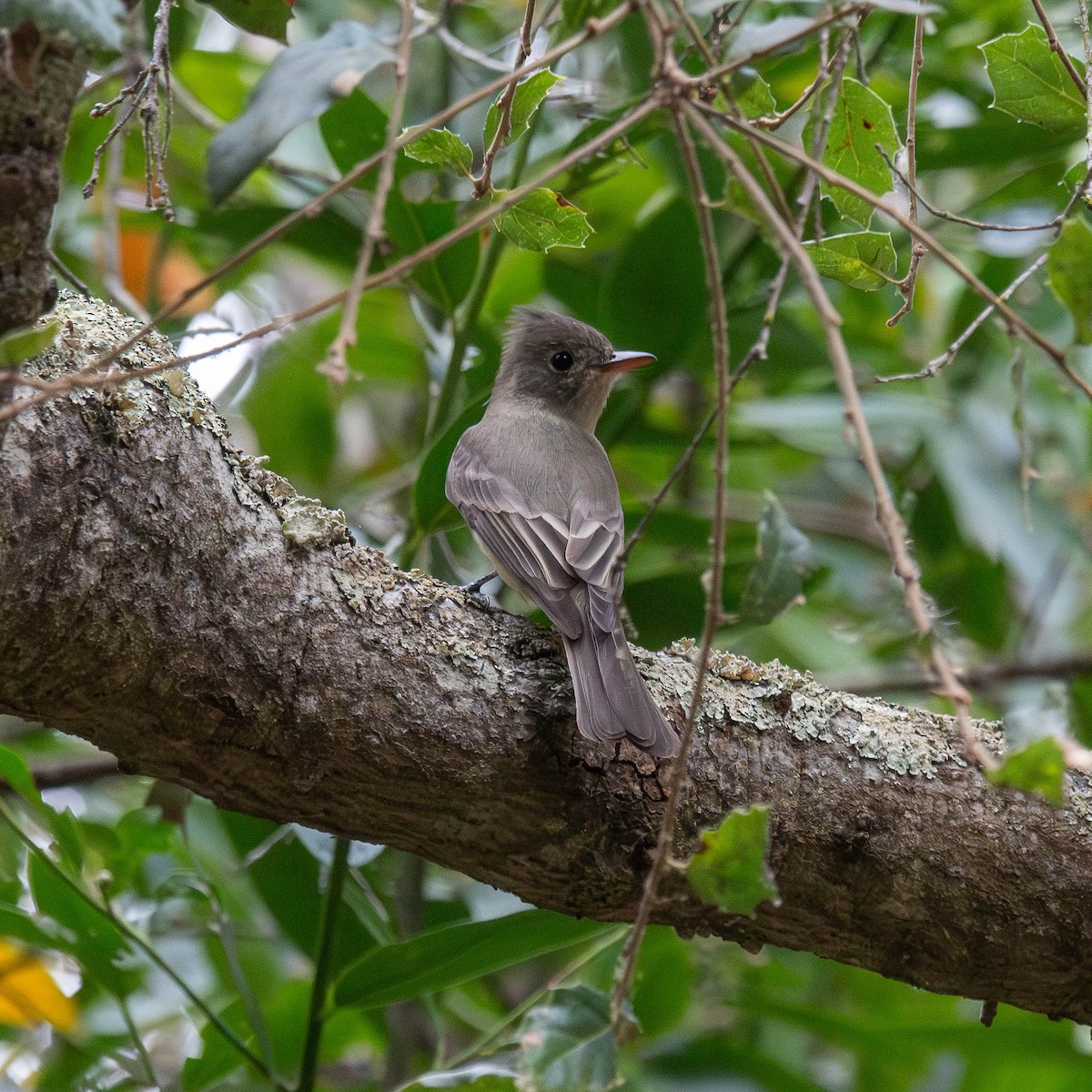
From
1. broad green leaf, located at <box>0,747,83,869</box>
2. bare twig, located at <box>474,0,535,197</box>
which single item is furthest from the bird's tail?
broad green leaf, located at <box>0,747,83,869</box>

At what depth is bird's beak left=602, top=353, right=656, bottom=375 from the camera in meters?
3.85

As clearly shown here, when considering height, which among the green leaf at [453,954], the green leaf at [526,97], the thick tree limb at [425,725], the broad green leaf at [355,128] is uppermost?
the broad green leaf at [355,128]

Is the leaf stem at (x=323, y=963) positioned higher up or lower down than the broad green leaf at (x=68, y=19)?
lower down

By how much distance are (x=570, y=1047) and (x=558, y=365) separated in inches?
108

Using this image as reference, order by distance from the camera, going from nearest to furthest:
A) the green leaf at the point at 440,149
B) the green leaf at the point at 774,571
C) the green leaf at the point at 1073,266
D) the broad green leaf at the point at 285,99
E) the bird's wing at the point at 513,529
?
the broad green leaf at the point at 285,99, the green leaf at the point at 1073,266, the green leaf at the point at 440,149, the green leaf at the point at 774,571, the bird's wing at the point at 513,529

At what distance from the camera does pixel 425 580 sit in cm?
260

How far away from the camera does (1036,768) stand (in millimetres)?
1416

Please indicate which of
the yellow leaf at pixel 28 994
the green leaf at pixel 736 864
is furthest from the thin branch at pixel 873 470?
the yellow leaf at pixel 28 994

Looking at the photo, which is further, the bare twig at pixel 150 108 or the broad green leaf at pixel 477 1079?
the broad green leaf at pixel 477 1079

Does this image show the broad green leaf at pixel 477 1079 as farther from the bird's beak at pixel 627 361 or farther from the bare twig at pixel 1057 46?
the bare twig at pixel 1057 46

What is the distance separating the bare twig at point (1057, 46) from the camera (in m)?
2.22

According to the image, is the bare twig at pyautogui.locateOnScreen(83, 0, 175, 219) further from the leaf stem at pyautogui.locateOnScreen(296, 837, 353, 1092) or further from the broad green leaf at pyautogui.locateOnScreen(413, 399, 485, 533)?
the leaf stem at pyautogui.locateOnScreen(296, 837, 353, 1092)

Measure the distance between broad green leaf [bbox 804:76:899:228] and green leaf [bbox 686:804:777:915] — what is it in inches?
48.4

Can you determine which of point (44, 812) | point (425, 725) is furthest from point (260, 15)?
point (44, 812)
